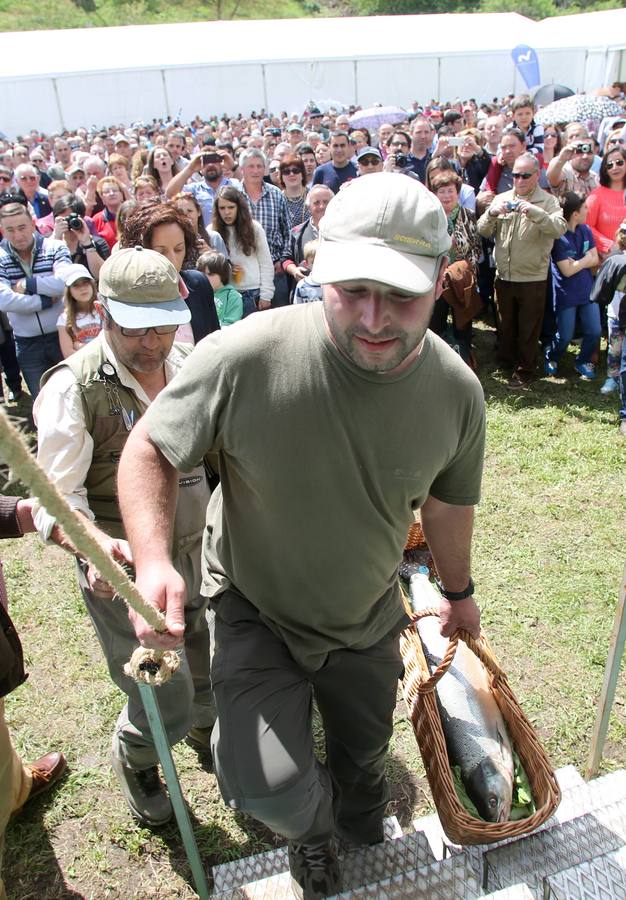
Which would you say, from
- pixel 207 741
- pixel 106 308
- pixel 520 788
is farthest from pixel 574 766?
pixel 106 308

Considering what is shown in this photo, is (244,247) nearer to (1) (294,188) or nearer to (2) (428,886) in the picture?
(1) (294,188)

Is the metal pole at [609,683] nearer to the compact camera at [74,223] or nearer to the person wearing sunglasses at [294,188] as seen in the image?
the compact camera at [74,223]

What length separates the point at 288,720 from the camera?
2059 mm

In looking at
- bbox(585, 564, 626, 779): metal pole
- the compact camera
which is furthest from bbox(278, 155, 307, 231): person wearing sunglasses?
bbox(585, 564, 626, 779): metal pole

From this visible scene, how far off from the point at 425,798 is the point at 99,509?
6.02 feet

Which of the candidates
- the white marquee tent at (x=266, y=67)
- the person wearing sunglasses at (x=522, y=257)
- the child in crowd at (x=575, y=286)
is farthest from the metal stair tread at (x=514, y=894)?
the white marquee tent at (x=266, y=67)

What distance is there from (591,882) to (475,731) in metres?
0.74

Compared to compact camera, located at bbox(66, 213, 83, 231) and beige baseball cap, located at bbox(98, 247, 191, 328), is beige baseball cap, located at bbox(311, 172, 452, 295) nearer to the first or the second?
beige baseball cap, located at bbox(98, 247, 191, 328)

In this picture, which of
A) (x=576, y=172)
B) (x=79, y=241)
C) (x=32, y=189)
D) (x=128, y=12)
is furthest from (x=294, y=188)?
(x=128, y=12)

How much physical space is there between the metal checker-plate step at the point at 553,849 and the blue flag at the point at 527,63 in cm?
2813

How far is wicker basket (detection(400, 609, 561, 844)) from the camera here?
2.27 metres

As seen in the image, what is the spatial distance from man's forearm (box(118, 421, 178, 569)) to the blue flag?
92.6 feet

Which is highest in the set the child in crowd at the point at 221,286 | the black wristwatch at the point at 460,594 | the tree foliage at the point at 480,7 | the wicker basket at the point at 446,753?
the tree foliage at the point at 480,7

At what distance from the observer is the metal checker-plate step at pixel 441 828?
2.59 metres
